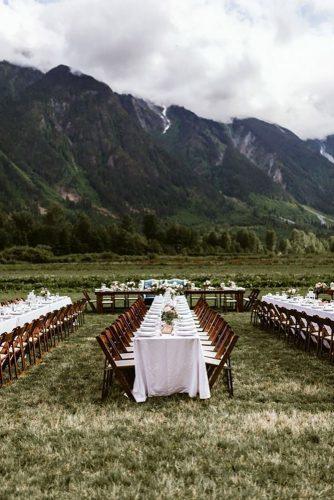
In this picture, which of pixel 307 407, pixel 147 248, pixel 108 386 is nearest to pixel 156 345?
pixel 108 386

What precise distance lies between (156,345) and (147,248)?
349ft

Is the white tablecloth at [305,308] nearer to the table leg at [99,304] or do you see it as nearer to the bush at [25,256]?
the table leg at [99,304]

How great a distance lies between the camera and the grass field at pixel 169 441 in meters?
5.30

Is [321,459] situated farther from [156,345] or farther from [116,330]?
[116,330]

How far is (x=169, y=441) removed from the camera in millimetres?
6492

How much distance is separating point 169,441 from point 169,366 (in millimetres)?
2492

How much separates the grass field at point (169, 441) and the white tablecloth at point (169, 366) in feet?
0.90

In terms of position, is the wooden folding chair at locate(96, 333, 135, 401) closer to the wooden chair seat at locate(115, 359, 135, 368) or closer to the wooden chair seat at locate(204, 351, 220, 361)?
the wooden chair seat at locate(115, 359, 135, 368)

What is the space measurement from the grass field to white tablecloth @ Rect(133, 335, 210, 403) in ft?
0.90

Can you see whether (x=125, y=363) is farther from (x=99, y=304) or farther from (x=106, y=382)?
(x=99, y=304)

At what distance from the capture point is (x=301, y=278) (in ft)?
138

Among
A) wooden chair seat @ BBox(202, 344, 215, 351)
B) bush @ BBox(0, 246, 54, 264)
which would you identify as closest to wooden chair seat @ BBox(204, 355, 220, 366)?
wooden chair seat @ BBox(202, 344, 215, 351)

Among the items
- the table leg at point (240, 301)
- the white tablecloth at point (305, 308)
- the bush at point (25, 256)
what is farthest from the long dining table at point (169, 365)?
the bush at point (25, 256)

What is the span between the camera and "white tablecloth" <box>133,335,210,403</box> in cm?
882
